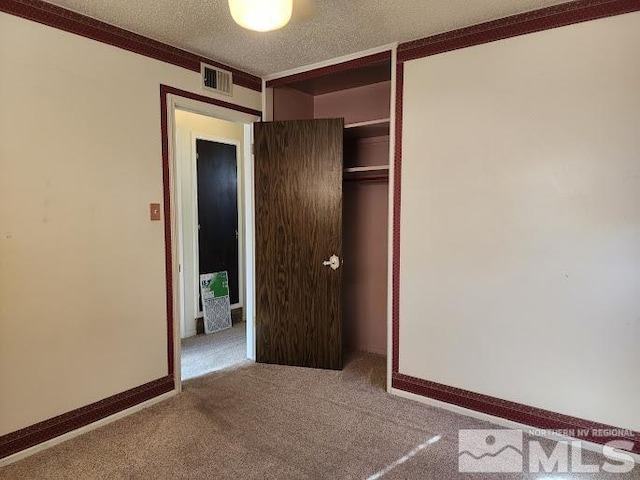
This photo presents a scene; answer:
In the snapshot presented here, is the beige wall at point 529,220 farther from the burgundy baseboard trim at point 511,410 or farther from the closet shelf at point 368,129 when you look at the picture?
the closet shelf at point 368,129

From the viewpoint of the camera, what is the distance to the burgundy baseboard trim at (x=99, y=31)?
85.1 inches

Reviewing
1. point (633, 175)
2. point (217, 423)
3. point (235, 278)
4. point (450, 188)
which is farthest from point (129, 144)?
point (633, 175)

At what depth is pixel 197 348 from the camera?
3.98 meters

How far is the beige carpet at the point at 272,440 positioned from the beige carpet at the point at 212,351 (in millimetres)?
358

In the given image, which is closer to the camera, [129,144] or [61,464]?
[61,464]

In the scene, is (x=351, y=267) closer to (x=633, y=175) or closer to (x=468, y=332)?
(x=468, y=332)

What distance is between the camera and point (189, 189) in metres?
4.30

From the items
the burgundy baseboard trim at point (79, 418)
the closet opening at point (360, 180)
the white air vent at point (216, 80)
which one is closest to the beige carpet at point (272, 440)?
the burgundy baseboard trim at point (79, 418)

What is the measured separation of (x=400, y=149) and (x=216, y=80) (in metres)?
1.53

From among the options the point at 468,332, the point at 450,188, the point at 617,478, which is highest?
the point at 450,188

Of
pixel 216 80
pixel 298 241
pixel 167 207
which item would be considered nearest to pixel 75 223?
pixel 167 207

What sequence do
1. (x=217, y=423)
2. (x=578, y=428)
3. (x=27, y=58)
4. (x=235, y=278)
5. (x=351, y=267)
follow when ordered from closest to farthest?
(x=27, y=58), (x=578, y=428), (x=217, y=423), (x=351, y=267), (x=235, y=278)

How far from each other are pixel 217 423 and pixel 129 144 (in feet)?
6.15

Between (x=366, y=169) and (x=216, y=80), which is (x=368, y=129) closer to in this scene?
(x=366, y=169)
